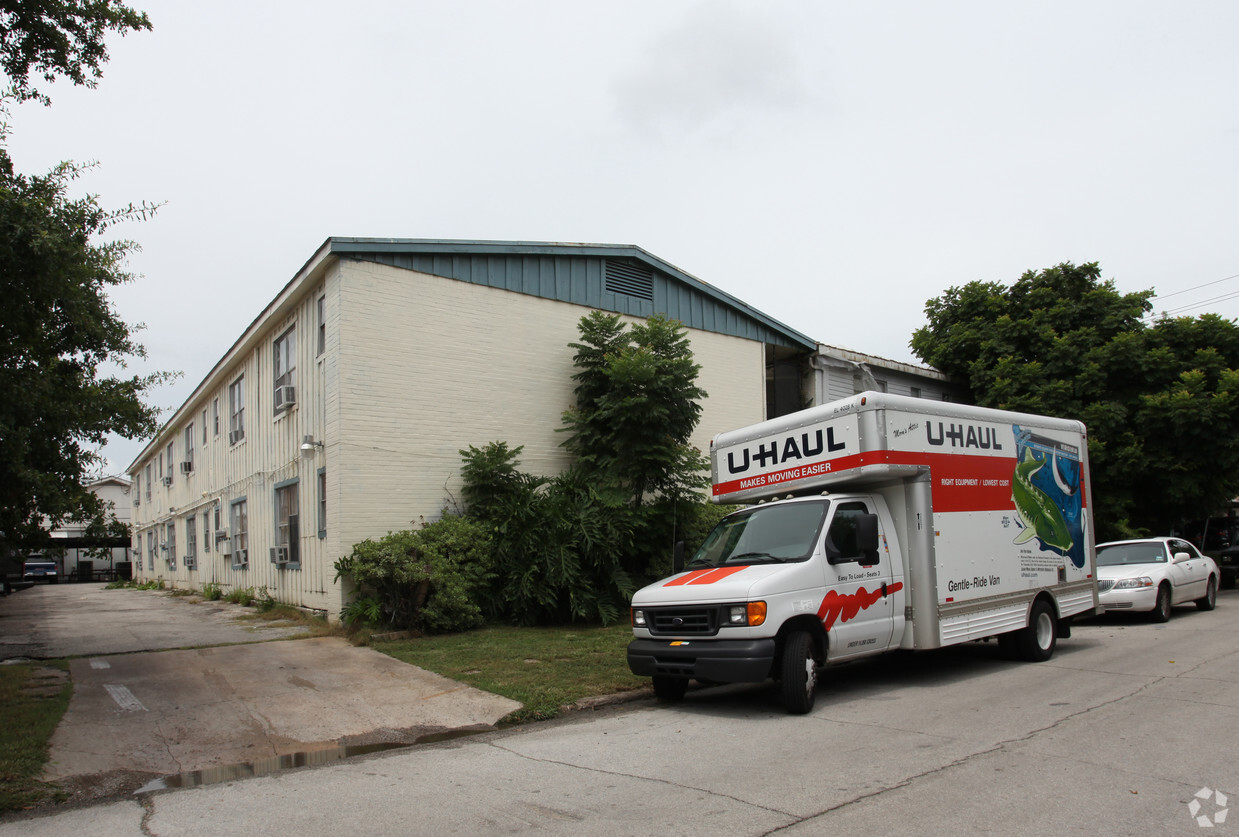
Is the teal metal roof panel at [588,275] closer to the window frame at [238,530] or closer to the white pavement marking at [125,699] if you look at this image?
the white pavement marking at [125,699]

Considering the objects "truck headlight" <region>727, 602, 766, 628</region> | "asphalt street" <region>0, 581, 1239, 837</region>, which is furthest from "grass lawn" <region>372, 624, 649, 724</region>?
"truck headlight" <region>727, 602, 766, 628</region>

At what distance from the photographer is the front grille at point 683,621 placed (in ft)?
26.3

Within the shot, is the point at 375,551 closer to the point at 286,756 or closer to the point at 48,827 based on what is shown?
the point at 286,756

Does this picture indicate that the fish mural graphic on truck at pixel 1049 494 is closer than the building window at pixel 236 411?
Yes

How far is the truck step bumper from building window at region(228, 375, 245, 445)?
15.1m

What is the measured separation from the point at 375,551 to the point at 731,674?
22.8 ft

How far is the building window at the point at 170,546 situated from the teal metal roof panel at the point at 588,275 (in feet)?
63.4

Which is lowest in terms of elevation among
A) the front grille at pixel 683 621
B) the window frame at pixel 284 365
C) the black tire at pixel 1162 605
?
the black tire at pixel 1162 605

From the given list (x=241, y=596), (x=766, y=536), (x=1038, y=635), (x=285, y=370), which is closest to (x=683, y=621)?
(x=766, y=536)

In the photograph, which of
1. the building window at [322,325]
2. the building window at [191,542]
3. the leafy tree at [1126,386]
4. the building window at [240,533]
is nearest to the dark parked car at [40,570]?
the building window at [191,542]

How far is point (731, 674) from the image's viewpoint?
768 centimetres

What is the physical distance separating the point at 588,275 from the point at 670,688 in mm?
10721

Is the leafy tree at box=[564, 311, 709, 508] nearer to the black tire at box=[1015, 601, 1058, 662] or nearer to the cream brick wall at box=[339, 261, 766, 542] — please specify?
the cream brick wall at box=[339, 261, 766, 542]

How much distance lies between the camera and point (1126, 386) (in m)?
22.5
